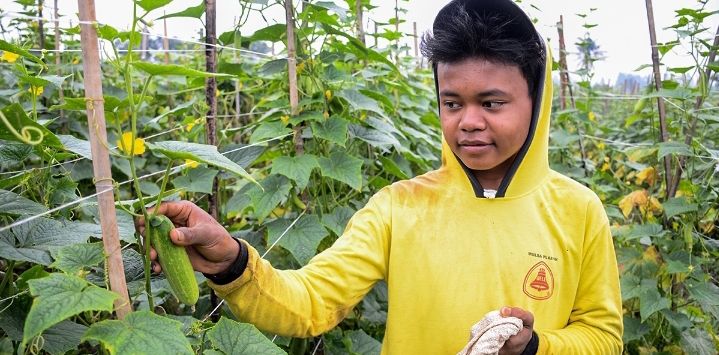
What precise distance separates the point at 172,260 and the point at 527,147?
90 centimetres

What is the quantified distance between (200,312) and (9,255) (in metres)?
0.92

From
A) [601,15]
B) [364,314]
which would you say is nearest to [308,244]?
[364,314]

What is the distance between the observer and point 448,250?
5.17 ft

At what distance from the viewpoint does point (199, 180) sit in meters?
1.95

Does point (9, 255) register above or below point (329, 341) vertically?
above

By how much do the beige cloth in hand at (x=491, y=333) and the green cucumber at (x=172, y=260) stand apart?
0.56 meters

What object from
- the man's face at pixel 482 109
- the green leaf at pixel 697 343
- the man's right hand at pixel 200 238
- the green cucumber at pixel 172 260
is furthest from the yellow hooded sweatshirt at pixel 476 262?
the green leaf at pixel 697 343

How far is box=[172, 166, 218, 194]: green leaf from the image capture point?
1.91 metres

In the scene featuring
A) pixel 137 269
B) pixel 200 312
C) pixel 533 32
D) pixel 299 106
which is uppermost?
pixel 533 32

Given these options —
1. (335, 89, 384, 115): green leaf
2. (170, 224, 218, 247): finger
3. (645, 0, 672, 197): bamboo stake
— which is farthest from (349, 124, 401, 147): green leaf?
(645, 0, 672, 197): bamboo stake

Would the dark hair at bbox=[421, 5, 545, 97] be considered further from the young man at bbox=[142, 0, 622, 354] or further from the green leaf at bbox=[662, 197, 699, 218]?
the green leaf at bbox=[662, 197, 699, 218]

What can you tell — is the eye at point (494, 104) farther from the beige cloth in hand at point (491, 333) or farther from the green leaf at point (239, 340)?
the green leaf at point (239, 340)

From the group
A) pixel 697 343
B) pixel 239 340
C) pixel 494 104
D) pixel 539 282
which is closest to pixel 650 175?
pixel 697 343

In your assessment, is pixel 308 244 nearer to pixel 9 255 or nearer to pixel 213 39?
pixel 213 39
